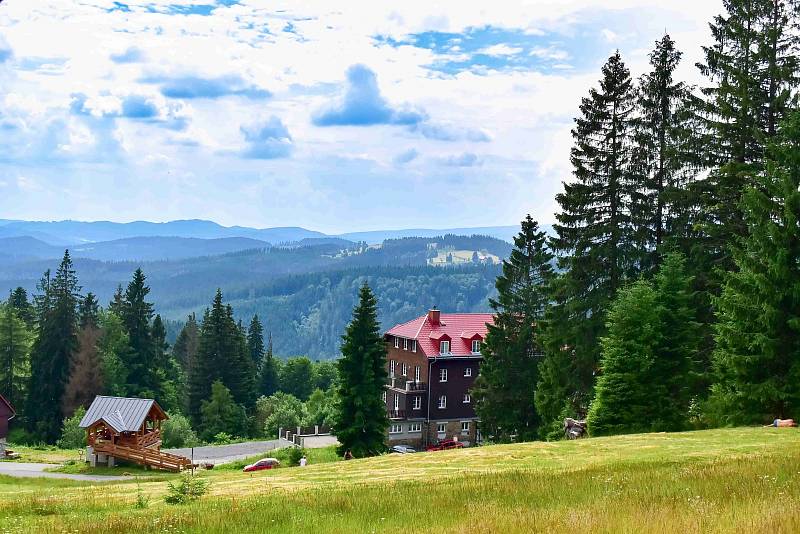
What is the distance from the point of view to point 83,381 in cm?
8025

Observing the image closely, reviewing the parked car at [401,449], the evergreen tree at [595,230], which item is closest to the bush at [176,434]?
the parked car at [401,449]

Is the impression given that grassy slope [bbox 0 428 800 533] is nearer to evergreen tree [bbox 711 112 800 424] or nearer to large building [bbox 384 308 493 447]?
evergreen tree [bbox 711 112 800 424]

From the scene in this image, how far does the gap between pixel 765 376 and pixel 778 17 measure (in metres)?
16.3

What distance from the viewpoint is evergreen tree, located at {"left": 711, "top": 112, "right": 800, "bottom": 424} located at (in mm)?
28625

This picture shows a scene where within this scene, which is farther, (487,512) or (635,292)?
A: (635,292)

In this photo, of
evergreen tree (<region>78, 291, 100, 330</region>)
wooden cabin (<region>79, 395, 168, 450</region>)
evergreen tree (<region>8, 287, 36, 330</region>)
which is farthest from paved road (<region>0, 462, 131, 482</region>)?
evergreen tree (<region>8, 287, 36, 330</region>)

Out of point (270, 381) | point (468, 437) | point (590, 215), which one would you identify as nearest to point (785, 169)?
point (590, 215)

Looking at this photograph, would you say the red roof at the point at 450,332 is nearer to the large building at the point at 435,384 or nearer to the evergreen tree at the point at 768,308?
the large building at the point at 435,384

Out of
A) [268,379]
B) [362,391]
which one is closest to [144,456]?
[362,391]

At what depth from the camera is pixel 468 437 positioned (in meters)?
74.1

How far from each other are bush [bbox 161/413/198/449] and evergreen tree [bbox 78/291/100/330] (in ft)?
99.7

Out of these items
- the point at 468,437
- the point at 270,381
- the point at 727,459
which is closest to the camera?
the point at 727,459

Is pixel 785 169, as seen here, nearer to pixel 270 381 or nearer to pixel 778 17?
pixel 778 17

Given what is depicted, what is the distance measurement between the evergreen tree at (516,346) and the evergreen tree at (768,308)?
70.8ft
